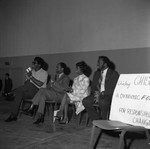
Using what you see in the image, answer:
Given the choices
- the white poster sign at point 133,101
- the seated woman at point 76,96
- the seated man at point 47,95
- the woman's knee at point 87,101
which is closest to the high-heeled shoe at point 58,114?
the seated woman at point 76,96

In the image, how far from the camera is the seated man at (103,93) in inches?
136

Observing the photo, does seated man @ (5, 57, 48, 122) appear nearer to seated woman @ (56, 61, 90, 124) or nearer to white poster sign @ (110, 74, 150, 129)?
seated woman @ (56, 61, 90, 124)

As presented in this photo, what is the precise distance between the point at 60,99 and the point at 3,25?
197 inches

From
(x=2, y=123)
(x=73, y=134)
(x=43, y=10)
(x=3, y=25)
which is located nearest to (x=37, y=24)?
(x=43, y=10)

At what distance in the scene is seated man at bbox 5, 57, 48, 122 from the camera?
4.11 meters

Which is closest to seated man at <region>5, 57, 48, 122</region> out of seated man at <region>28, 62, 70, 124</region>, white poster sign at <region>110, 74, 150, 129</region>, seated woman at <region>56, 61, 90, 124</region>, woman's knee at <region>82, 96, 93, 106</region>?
seated man at <region>28, 62, 70, 124</region>

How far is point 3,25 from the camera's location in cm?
803

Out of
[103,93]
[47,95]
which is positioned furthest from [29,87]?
[103,93]

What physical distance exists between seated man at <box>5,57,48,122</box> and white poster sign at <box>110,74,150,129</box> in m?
2.17

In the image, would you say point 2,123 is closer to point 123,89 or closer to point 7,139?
point 7,139

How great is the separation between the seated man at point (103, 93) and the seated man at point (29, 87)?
1.15 metres

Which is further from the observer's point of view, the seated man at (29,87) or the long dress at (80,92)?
the seated man at (29,87)

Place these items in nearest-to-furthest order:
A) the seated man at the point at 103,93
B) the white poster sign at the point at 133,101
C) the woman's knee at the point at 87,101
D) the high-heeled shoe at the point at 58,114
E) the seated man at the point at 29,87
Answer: the white poster sign at the point at 133,101
the seated man at the point at 103,93
the woman's knee at the point at 87,101
the high-heeled shoe at the point at 58,114
the seated man at the point at 29,87

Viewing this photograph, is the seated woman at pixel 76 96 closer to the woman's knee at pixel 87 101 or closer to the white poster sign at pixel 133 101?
the woman's knee at pixel 87 101
